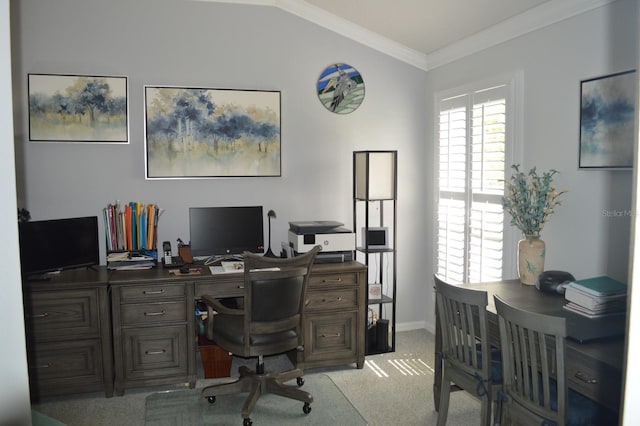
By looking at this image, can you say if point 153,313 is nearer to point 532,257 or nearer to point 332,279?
point 332,279

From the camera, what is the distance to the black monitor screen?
3.95m

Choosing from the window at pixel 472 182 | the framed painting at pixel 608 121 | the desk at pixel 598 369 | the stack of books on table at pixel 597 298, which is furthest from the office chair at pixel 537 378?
the window at pixel 472 182

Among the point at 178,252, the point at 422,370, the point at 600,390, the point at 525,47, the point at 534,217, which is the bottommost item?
the point at 422,370

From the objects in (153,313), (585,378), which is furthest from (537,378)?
(153,313)

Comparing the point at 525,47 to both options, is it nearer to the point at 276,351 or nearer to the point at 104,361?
the point at 276,351

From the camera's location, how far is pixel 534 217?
305 cm

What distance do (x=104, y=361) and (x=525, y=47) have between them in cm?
349

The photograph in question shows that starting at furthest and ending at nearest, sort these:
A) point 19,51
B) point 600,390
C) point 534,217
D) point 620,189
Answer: point 19,51
point 534,217
point 620,189
point 600,390

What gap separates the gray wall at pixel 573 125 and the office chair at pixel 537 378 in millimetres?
844

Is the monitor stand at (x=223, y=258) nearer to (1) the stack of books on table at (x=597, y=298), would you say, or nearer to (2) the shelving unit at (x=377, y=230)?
(2) the shelving unit at (x=377, y=230)

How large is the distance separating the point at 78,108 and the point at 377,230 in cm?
251

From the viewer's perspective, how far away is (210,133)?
4121 millimetres

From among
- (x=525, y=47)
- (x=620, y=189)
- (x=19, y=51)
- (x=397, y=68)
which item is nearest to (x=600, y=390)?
(x=620, y=189)

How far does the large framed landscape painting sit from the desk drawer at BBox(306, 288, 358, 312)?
110cm
